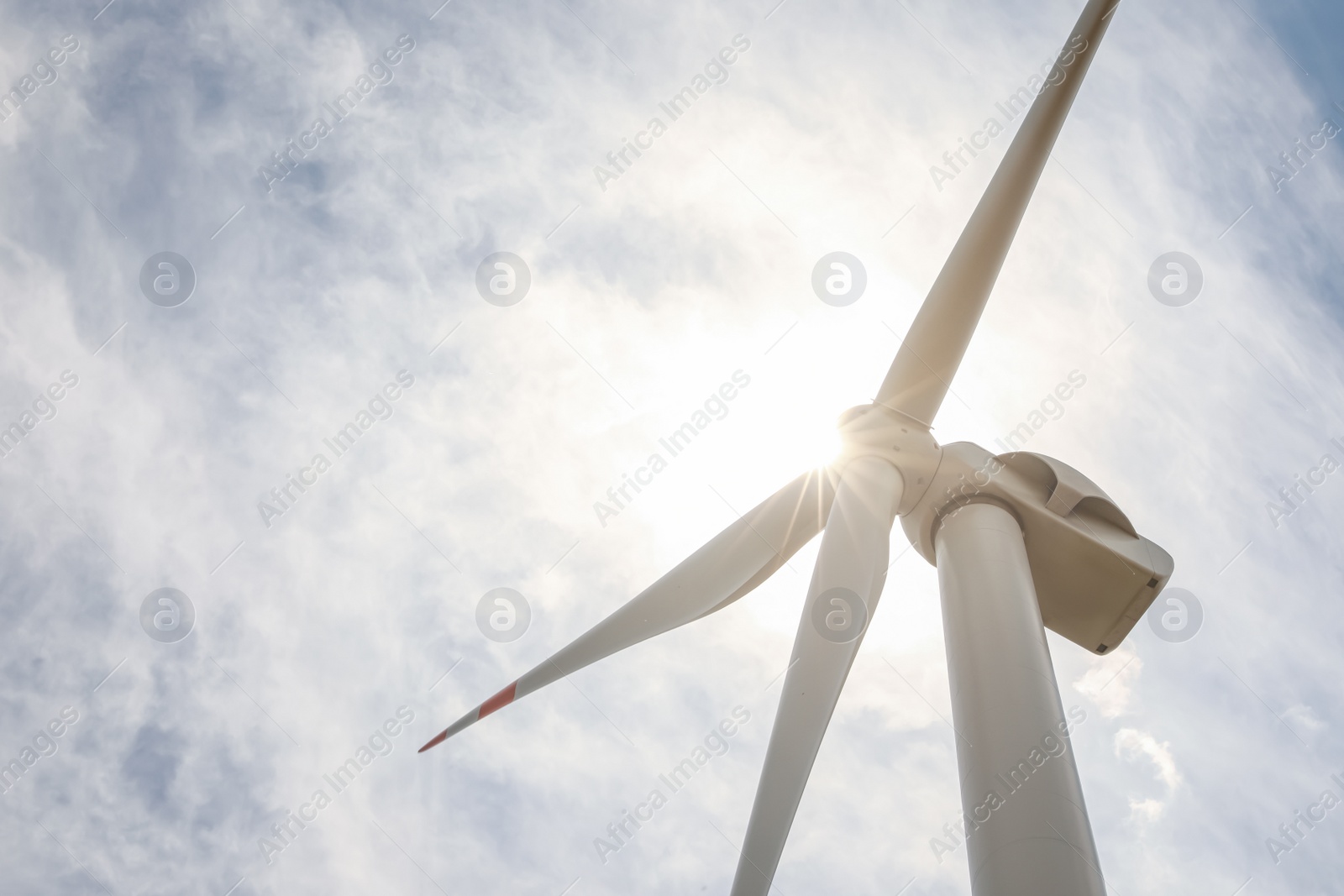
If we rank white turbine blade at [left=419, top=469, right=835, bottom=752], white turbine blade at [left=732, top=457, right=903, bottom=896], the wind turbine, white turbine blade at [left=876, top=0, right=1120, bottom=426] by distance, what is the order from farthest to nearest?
white turbine blade at [left=419, top=469, right=835, bottom=752]
white turbine blade at [left=876, top=0, right=1120, bottom=426]
the wind turbine
white turbine blade at [left=732, top=457, right=903, bottom=896]

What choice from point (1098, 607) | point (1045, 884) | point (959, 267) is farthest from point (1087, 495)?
point (1045, 884)

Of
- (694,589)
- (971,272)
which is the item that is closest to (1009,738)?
(694,589)

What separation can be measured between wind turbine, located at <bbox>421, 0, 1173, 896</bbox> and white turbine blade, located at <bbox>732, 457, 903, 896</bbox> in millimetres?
21

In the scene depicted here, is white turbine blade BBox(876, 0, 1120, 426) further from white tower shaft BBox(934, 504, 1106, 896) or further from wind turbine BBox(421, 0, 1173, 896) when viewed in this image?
white tower shaft BBox(934, 504, 1106, 896)

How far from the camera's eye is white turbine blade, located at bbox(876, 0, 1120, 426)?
1320 cm

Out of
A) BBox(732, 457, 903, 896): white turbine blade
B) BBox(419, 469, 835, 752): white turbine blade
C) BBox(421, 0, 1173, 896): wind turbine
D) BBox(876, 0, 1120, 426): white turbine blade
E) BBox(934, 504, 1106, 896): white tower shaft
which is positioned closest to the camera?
BBox(934, 504, 1106, 896): white tower shaft

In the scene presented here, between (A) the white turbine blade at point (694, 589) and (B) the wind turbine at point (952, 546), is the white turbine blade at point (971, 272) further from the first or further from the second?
(A) the white turbine blade at point (694, 589)

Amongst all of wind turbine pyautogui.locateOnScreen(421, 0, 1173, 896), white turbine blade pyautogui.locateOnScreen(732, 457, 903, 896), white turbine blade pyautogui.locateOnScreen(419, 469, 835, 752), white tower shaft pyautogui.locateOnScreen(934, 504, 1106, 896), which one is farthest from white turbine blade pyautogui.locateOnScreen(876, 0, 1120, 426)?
white tower shaft pyautogui.locateOnScreen(934, 504, 1106, 896)

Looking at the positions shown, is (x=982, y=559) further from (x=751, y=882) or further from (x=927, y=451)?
(x=751, y=882)

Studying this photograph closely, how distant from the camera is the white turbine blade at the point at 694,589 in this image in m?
13.6

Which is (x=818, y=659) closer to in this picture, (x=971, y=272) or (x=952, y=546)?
(x=952, y=546)

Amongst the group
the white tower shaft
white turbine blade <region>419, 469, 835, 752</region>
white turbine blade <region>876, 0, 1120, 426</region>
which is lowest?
white turbine blade <region>419, 469, 835, 752</region>

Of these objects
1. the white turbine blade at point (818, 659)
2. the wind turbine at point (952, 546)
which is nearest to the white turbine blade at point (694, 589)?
the wind turbine at point (952, 546)

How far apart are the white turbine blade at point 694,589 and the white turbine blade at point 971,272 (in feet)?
6.13
